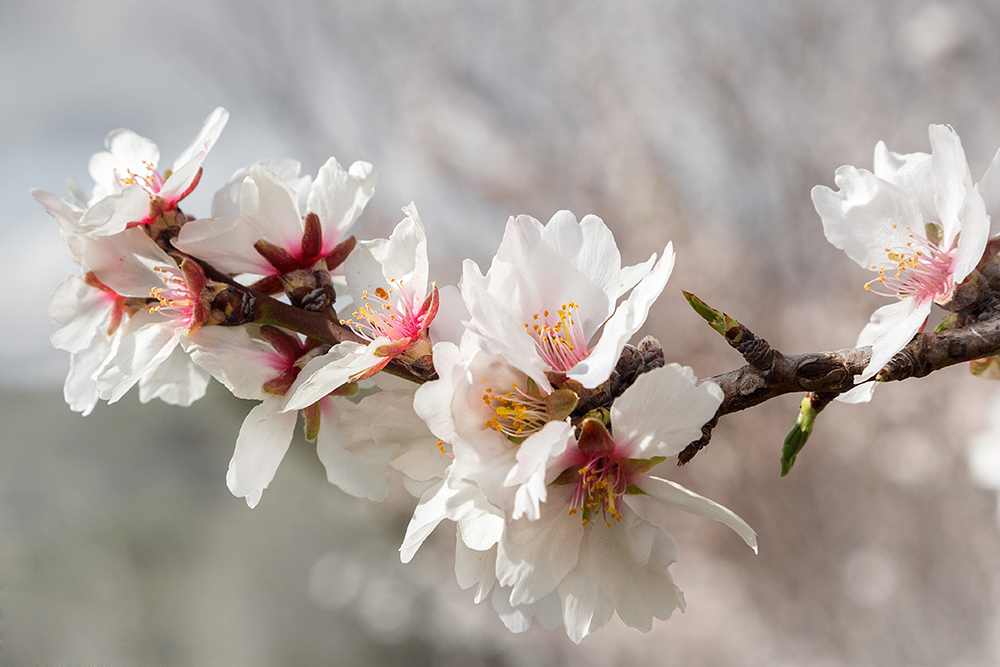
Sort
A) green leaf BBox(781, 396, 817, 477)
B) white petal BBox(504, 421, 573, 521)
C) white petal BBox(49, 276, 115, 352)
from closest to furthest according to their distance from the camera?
white petal BBox(504, 421, 573, 521)
green leaf BBox(781, 396, 817, 477)
white petal BBox(49, 276, 115, 352)

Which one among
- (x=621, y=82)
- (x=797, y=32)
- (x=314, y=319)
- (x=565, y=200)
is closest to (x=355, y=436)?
(x=314, y=319)

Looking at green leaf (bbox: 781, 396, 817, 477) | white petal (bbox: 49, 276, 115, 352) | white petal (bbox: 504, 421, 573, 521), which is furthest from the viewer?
white petal (bbox: 49, 276, 115, 352)

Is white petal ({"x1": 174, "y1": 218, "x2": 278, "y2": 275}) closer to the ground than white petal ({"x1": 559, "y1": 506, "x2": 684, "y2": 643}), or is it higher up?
higher up

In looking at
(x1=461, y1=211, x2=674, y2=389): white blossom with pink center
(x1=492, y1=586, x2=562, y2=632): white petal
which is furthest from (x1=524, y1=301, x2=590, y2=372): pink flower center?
(x1=492, y1=586, x2=562, y2=632): white petal

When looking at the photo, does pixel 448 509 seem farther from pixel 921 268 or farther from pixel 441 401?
pixel 921 268

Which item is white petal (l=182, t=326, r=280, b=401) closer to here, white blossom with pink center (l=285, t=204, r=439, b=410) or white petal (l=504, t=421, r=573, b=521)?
white blossom with pink center (l=285, t=204, r=439, b=410)

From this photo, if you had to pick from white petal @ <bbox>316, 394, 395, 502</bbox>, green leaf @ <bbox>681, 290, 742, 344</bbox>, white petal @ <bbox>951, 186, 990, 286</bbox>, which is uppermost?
white petal @ <bbox>951, 186, 990, 286</bbox>

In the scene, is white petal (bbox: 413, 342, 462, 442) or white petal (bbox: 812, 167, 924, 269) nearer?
white petal (bbox: 413, 342, 462, 442)
